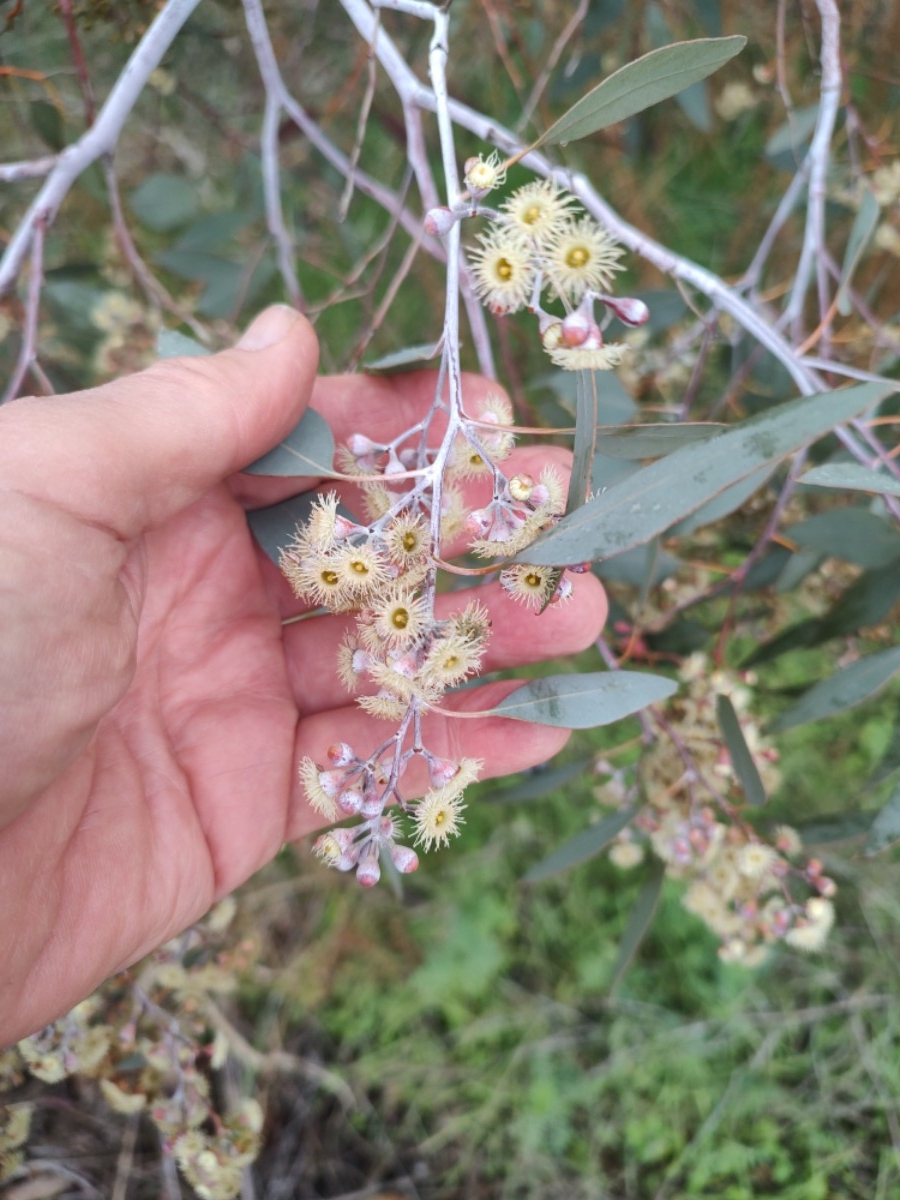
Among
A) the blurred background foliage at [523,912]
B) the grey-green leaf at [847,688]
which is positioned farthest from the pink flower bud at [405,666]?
the blurred background foliage at [523,912]

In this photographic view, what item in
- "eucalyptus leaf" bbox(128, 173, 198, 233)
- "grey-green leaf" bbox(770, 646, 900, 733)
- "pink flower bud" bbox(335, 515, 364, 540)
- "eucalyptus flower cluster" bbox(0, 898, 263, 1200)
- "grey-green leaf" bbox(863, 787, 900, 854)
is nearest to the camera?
"pink flower bud" bbox(335, 515, 364, 540)

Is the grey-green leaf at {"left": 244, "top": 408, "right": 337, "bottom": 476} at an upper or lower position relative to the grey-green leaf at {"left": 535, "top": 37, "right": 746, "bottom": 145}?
lower

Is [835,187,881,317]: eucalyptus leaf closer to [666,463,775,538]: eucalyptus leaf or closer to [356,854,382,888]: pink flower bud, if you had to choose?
[666,463,775,538]: eucalyptus leaf

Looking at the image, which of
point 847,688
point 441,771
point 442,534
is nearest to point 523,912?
point 847,688

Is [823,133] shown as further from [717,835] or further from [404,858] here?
[404,858]

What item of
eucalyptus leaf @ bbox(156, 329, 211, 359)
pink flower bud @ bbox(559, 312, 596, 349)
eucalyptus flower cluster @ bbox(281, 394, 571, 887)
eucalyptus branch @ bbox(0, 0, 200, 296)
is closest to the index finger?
eucalyptus leaf @ bbox(156, 329, 211, 359)

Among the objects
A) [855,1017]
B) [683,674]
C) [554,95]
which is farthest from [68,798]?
[855,1017]
